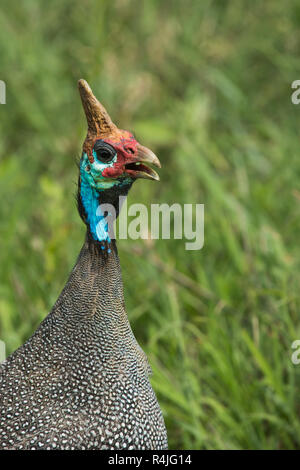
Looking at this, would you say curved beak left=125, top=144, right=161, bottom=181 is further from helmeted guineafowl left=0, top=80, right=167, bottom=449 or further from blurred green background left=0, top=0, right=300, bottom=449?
blurred green background left=0, top=0, right=300, bottom=449

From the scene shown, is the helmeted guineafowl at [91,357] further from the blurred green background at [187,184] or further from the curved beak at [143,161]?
the blurred green background at [187,184]

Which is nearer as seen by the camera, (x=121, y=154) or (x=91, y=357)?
(x=121, y=154)

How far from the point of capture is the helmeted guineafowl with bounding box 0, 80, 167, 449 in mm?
1984

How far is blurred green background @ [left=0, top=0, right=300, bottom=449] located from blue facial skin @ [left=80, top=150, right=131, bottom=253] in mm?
538

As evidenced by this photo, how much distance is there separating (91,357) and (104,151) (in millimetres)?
580

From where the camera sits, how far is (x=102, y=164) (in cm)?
196

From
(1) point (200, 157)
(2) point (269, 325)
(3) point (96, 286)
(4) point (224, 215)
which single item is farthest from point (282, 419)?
Answer: (1) point (200, 157)

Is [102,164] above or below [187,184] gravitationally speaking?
below
